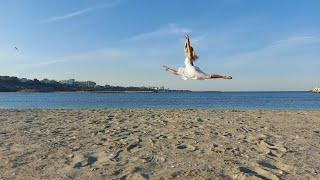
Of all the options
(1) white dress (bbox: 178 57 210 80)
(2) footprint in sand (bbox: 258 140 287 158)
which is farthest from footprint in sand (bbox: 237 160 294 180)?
(1) white dress (bbox: 178 57 210 80)

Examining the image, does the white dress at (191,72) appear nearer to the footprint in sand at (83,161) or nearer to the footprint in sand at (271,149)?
the footprint in sand at (83,161)

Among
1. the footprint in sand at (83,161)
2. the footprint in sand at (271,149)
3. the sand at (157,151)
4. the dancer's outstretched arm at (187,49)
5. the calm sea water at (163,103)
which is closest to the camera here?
the dancer's outstretched arm at (187,49)

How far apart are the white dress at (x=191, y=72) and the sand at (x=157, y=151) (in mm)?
2235

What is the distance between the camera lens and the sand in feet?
33.4

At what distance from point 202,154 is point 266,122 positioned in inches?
293

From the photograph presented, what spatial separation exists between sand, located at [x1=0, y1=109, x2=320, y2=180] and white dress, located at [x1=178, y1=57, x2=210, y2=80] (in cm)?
224

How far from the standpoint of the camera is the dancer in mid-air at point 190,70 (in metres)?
9.04

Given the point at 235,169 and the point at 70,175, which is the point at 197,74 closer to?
the point at 235,169

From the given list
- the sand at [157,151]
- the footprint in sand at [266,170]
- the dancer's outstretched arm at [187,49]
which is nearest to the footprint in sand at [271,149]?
the sand at [157,151]

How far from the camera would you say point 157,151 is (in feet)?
39.1

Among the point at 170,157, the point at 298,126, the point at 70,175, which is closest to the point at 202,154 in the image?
the point at 170,157

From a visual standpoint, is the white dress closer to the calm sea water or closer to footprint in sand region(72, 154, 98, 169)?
footprint in sand region(72, 154, 98, 169)

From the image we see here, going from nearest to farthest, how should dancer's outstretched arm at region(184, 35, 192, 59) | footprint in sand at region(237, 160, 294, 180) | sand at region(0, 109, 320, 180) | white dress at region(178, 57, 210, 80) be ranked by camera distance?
dancer's outstretched arm at region(184, 35, 192, 59)
white dress at region(178, 57, 210, 80)
footprint in sand at region(237, 160, 294, 180)
sand at region(0, 109, 320, 180)

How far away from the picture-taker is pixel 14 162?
10.8 m
